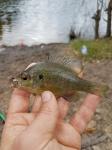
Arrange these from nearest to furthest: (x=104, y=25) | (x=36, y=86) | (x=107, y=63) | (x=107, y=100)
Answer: (x=36, y=86) < (x=107, y=100) < (x=107, y=63) < (x=104, y=25)

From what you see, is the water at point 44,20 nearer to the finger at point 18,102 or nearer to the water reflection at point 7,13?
the water reflection at point 7,13

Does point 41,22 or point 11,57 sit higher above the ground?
point 11,57

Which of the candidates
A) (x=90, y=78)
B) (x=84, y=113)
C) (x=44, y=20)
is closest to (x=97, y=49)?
(x=90, y=78)

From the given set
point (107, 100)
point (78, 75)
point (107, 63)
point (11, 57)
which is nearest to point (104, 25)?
point (11, 57)

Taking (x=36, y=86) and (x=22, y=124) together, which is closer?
(x=36, y=86)

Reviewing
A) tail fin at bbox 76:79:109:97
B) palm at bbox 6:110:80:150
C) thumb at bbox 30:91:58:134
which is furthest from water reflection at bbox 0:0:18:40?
thumb at bbox 30:91:58:134

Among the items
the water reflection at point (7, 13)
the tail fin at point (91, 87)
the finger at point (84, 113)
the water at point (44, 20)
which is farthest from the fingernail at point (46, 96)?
the water reflection at point (7, 13)

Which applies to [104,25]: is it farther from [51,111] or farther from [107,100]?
[51,111]
